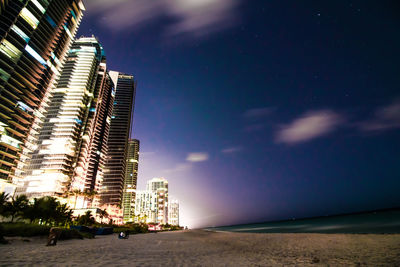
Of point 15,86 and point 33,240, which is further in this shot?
point 15,86

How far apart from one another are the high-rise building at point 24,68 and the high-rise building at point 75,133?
19.8 meters

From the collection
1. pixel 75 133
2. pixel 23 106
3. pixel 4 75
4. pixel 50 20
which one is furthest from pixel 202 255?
pixel 50 20

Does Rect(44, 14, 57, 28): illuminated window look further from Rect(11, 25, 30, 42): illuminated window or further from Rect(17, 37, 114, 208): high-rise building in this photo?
Rect(17, 37, 114, 208): high-rise building

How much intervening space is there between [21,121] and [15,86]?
18.3 meters

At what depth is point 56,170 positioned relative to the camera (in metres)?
128

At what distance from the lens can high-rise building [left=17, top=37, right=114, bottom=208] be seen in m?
129

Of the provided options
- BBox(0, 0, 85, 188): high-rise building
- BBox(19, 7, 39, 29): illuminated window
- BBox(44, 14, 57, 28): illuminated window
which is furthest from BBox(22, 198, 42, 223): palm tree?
BBox(44, 14, 57, 28): illuminated window

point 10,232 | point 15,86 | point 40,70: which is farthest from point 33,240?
point 40,70

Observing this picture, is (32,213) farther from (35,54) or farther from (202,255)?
(35,54)

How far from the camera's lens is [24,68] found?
339 ft

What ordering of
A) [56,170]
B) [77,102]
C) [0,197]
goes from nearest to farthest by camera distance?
1. [0,197]
2. [56,170]
3. [77,102]

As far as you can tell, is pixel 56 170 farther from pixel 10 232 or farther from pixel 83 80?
pixel 10 232

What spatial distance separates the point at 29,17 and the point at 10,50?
2473cm

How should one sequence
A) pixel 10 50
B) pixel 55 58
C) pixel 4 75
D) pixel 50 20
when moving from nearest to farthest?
pixel 4 75 < pixel 10 50 < pixel 50 20 < pixel 55 58
